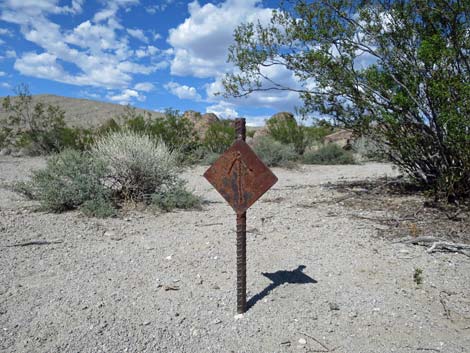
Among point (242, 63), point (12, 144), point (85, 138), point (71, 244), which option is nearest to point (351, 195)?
point (242, 63)

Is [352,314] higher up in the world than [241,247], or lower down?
lower down

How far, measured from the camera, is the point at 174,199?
23.4 feet

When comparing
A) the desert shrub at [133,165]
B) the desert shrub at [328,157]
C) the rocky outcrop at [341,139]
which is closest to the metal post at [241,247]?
the desert shrub at [133,165]

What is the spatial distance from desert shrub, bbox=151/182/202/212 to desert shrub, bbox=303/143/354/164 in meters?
10.4

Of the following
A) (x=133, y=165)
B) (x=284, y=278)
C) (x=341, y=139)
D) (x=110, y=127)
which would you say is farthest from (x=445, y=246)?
(x=341, y=139)

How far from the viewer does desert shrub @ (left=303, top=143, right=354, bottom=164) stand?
17.2 meters

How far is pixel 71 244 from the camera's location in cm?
506

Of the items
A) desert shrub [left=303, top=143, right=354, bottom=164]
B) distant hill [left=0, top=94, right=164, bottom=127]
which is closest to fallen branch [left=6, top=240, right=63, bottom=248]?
desert shrub [left=303, top=143, right=354, bottom=164]

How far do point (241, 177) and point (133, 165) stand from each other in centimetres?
440

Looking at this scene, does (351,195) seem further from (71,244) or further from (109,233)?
(71,244)

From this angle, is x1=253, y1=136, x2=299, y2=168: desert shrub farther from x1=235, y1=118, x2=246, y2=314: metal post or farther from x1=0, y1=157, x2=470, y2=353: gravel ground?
x1=235, y1=118, x2=246, y2=314: metal post

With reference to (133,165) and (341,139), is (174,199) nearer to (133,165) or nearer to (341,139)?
(133,165)

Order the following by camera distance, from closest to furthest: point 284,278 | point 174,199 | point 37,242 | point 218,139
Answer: point 284,278, point 37,242, point 174,199, point 218,139

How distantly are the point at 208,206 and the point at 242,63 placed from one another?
10.3ft
